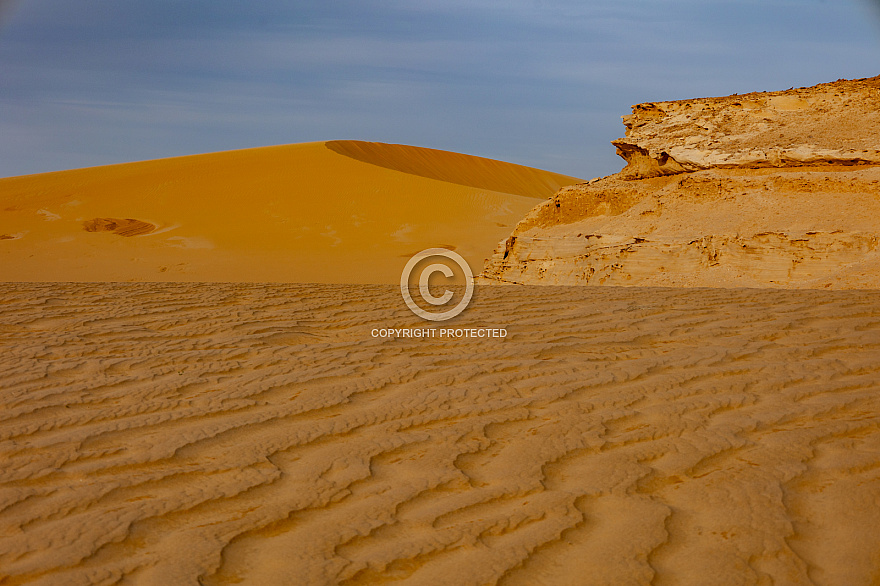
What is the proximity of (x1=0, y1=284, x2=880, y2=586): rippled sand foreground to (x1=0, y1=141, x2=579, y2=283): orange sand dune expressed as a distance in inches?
413

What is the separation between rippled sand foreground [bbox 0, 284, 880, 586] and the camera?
1.97 m

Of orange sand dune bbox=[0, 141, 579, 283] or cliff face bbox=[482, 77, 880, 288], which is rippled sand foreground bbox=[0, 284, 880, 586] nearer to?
cliff face bbox=[482, 77, 880, 288]

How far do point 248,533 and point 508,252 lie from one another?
24.9 ft

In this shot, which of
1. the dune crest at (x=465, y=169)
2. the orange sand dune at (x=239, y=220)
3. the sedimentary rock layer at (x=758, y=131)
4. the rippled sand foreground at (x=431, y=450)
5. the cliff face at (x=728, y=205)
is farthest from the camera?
the dune crest at (x=465, y=169)

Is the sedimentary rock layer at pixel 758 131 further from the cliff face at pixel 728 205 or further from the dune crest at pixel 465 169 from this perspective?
the dune crest at pixel 465 169

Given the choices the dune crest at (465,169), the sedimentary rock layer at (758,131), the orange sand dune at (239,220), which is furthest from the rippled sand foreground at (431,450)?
the dune crest at (465,169)

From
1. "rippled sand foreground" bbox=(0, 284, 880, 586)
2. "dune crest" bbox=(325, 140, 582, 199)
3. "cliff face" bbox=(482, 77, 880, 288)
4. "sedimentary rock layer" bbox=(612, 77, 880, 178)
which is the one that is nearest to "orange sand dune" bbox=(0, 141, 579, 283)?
"cliff face" bbox=(482, 77, 880, 288)

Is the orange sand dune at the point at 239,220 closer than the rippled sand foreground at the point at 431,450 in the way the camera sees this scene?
No

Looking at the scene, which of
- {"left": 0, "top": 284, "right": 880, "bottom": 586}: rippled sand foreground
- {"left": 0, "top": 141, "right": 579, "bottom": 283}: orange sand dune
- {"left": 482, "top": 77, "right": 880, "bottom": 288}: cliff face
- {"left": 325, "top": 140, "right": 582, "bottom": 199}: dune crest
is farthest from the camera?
{"left": 325, "top": 140, "right": 582, "bottom": 199}: dune crest

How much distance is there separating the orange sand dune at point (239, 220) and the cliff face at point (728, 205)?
6101mm

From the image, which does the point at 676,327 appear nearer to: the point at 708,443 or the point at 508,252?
the point at 708,443

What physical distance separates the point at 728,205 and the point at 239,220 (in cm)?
1657

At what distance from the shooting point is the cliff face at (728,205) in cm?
723

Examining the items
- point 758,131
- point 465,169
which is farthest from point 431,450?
point 465,169
